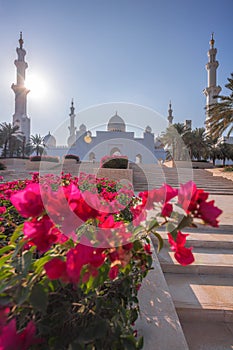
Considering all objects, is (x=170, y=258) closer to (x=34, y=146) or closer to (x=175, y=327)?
(x=175, y=327)

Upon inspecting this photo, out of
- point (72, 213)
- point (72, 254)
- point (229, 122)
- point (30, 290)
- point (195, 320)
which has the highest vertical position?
point (229, 122)

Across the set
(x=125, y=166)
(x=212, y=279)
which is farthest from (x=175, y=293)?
(x=125, y=166)

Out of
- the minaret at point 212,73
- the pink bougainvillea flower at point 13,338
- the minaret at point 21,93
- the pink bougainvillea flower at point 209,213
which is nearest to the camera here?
the pink bougainvillea flower at point 13,338

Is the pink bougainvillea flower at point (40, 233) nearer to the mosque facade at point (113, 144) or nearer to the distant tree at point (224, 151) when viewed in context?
the distant tree at point (224, 151)

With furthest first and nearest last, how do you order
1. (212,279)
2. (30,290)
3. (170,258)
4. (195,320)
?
1. (170,258)
2. (212,279)
3. (195,320)
4. (30,290)

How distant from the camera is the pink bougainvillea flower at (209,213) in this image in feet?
2.65

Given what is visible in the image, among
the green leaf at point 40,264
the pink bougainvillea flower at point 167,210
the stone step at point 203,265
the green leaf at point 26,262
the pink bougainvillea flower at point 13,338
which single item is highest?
the pink bougainvillea flower at point 167,210

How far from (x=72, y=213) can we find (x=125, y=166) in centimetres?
1211

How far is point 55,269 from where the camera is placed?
824 millimetres

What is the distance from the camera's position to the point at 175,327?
5.54 ft

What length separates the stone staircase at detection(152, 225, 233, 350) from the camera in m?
1.96

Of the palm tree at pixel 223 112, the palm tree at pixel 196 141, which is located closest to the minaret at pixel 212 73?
the palm tree at pixel 196 141

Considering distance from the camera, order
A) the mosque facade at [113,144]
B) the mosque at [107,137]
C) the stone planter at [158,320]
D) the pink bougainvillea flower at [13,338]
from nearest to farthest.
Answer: the pink bougainvillea flower at [13,338] < the stone planter at [158,320] < the mosque at [107,137] < the mosque facade at [113,144]

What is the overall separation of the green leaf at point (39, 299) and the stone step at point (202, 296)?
180 centimetres
